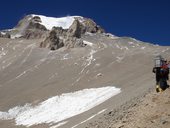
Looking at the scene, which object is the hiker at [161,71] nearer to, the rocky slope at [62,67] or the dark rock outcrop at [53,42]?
the rocky slope at [62,67]

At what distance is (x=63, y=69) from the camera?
107m

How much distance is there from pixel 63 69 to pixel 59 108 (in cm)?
4811

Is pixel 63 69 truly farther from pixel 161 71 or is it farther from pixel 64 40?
pixel 161 71

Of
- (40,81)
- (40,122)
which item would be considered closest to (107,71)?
(40,81)

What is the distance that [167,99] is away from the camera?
16.3 m

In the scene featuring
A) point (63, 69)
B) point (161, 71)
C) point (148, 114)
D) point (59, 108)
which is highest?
point (161, 71)

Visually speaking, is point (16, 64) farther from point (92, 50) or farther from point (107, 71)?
point (107, 71)

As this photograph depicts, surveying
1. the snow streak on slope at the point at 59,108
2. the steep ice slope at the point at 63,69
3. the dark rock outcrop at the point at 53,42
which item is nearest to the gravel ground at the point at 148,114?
the snow streak on slope at the point at 59,108

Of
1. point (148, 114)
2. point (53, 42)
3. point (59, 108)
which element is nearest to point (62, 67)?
point (53, 42)

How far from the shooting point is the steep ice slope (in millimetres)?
76875

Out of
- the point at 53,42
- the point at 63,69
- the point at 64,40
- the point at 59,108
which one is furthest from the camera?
the point at 64,40

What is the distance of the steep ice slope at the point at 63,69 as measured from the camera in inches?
3027

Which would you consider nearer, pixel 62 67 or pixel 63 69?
pixel 63 69

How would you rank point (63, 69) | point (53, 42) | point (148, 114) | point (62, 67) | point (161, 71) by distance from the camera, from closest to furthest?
point (148, 114) < point (161, 71) < point (63, 69) < point (62, 67) < point (53, 42)
